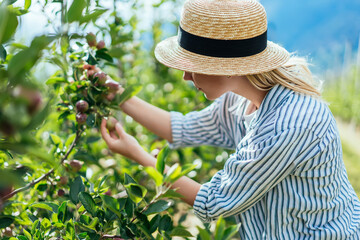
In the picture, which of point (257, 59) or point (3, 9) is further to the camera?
point (257, 59)

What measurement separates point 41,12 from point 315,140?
1019mm

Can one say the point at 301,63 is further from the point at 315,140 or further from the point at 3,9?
the point at 3,9

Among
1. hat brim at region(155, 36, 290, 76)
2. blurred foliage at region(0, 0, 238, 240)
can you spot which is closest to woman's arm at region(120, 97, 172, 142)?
blurred foliage at region(0, 0, 238, 240)

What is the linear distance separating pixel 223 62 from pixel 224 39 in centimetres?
7

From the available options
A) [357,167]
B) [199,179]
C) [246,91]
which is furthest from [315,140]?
[357,167]

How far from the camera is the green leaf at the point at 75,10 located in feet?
2.25

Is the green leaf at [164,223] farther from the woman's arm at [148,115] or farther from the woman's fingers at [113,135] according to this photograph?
the woman's arm at [148,115]

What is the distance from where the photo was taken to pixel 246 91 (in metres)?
1.58

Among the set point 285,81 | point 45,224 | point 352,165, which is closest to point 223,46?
point 285,81

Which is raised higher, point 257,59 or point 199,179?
point 257,59

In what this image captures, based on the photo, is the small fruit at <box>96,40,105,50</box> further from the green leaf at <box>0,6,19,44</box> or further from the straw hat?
the green leaf at <box>0,6,19,44</box>

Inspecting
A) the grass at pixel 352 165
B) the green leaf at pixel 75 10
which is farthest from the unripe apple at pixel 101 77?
the grass at pixel 352 165

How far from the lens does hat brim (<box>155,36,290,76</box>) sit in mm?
1390

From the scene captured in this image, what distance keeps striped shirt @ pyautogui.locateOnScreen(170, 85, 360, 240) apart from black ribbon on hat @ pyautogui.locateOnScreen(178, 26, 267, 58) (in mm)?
180
